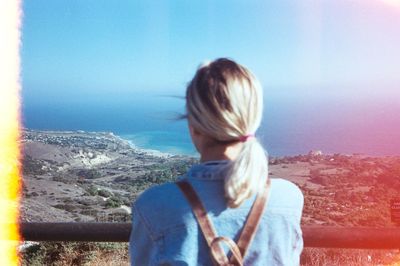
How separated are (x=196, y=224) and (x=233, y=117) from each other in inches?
12.5

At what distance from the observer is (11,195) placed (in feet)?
22.4

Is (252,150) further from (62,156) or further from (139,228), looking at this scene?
(62,156)

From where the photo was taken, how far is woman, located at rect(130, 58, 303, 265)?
1.62 m

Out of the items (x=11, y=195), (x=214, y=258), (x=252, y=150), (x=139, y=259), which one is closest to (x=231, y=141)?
(x=252, y=150)

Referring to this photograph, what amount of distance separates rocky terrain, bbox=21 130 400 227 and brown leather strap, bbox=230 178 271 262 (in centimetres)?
1030

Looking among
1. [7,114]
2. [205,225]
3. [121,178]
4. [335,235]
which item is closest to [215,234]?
[205,225]

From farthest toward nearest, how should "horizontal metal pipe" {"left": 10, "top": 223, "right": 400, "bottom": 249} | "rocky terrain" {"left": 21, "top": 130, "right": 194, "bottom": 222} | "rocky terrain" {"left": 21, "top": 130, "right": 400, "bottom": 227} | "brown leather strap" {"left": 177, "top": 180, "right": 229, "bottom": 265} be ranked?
"rocky terrain" {"left": 21, "top": 130, "right": 194, "bottom": 222} < "rocky terrain" {"left": 21, "top": 130, "right": 400, "bottom": 227} < "horizontal metal pipe" {"left": 10, "top": 223, "right": 400, "bottom": 249} < "brown leather strap" {"left": 177, "top": 180, "right": 229, "bottom": 265}

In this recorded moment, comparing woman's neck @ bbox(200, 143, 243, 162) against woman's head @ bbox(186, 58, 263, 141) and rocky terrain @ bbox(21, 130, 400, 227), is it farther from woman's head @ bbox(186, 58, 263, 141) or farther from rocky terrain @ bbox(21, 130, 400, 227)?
rocky terrain @ bbox(21, 130, 400, 227)

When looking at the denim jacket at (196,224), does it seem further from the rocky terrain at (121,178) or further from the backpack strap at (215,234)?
the rocky terrain at (121,178)

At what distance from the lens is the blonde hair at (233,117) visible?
1.62 metres

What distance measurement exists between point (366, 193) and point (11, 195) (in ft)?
43.7

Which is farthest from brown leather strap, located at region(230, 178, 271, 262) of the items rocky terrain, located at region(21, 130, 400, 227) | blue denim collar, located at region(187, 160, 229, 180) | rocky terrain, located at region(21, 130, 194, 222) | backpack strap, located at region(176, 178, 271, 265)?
rocky terrain, located at region(21, 130, 194, 222)

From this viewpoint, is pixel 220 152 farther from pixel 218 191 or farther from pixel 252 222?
pixel 252 222

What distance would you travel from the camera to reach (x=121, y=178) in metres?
18.9
